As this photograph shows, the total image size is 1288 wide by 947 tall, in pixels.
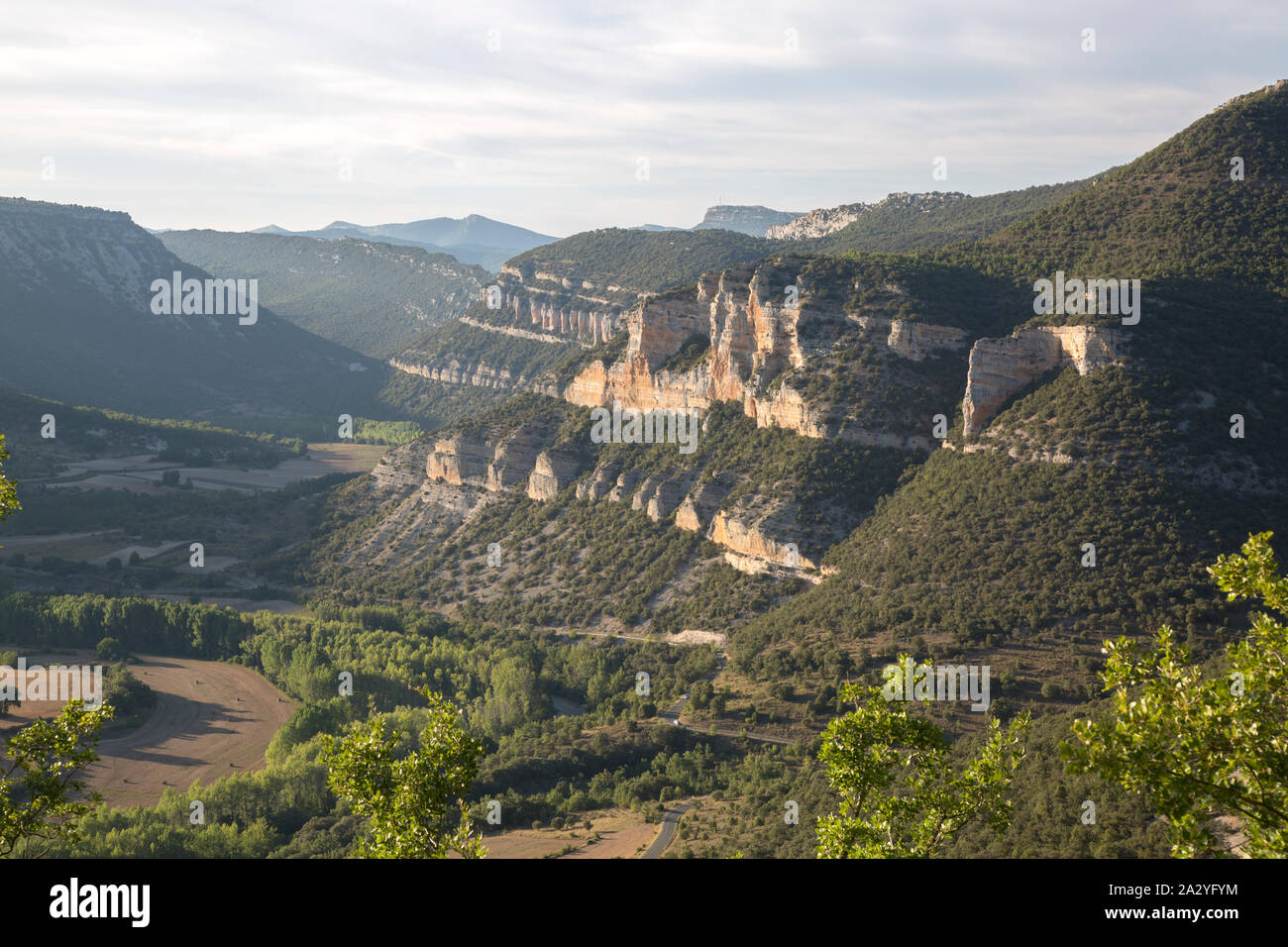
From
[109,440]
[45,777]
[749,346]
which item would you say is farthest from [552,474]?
[109,440]

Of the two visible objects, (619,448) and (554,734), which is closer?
(554,734)

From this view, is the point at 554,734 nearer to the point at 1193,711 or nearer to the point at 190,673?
the point at 190,673

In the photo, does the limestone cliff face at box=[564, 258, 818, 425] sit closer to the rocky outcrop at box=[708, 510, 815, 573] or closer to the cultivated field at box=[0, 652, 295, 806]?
the rocky outcrop at box=[708, 510, 815, 573]

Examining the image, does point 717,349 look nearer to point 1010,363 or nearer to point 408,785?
point 1010,363

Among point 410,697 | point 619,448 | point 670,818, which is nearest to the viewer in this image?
point 670,818

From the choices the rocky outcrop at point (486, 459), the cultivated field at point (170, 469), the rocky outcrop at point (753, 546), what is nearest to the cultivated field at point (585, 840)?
the rocky outcrop at point (753, 546)

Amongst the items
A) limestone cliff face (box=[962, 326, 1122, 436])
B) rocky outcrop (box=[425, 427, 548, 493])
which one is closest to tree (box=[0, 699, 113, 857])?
limestone cliff face (box=[962, 326, 1122, 436])
